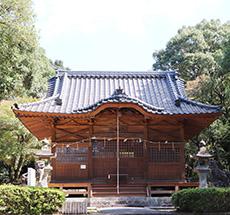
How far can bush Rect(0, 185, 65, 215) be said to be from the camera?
955cm

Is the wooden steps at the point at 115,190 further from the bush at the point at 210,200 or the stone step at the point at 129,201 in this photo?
the bush at the point at 210,200

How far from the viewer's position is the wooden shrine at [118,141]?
1355 centimetres

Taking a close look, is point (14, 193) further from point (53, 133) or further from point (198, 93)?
point (198, 93)

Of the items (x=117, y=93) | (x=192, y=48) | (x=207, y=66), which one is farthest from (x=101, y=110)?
(x=192, y=48)

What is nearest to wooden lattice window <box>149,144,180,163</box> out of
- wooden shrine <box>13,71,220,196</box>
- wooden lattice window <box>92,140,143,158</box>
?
wooden shrine <box>13,71,220,196</box>

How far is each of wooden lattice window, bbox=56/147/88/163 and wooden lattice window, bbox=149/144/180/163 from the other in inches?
101

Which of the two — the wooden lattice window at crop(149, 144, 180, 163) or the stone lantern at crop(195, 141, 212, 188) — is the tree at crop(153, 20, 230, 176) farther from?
the stone lantern at crop(195, 141, 212, 188)

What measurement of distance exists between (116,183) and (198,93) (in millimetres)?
9992

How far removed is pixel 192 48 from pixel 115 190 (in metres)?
24.9

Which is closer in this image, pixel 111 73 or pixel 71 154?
pixel 71 154

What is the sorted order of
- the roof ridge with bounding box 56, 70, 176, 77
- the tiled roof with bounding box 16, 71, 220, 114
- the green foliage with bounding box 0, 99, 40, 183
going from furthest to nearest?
1. the green foliage with bounding box 0, 99, 40, 183
2. the roof ridge with bounding box 56, 70, 176, 77
3. the tiled roof with bounding box 16, 71, 220, 114

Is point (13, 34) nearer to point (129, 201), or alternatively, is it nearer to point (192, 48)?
point (129, 201)

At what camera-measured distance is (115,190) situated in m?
13.7

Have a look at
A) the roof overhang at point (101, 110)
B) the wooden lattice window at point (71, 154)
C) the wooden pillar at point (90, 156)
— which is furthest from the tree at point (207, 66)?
the wooden lattice window at point (71, 154)
